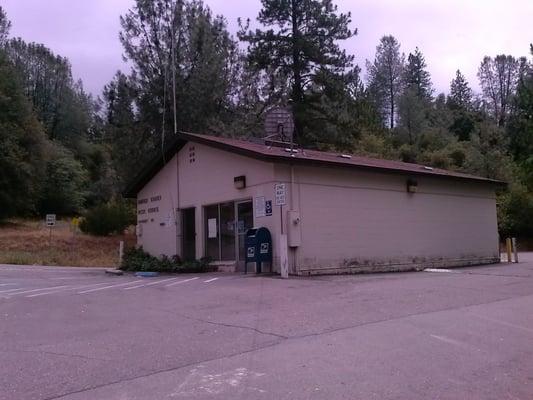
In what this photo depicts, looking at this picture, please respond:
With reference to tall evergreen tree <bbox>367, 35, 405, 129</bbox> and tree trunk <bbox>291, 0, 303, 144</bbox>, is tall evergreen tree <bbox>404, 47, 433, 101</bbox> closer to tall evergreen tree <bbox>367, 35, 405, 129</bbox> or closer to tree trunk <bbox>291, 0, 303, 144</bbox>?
tall evergreen tree <bbox>367, 35, 405, 129</bbox>

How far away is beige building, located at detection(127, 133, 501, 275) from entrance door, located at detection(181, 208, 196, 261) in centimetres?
4

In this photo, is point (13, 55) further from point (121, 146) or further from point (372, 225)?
point (372, 225)

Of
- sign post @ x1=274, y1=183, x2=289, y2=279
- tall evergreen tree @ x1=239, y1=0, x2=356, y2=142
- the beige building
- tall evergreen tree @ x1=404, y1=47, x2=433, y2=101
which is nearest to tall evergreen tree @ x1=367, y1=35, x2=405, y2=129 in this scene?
tall evergreen tree @ x1=404, y1=47, x2=433, y2=101

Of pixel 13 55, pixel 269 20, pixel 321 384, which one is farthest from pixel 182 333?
pixel 13 55

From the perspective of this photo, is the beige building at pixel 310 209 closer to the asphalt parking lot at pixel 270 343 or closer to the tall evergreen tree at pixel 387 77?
the asphalt parking lot at pixel 270 343

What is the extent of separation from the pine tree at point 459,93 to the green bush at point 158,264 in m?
79.8

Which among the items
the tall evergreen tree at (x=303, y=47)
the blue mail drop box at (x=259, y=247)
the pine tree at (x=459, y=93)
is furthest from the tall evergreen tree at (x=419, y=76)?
the blue mail drop box at (x=259, y=247)

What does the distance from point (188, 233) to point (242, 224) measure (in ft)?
11.6

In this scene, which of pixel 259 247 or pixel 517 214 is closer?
pixel 259 247

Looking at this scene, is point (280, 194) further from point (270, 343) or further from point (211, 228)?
point (270, 343)

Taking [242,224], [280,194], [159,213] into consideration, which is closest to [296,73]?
[159,213]

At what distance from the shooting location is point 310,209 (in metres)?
18.1

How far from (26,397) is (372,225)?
15125 millimetres

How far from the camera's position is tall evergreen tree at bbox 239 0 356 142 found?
4459 cm
